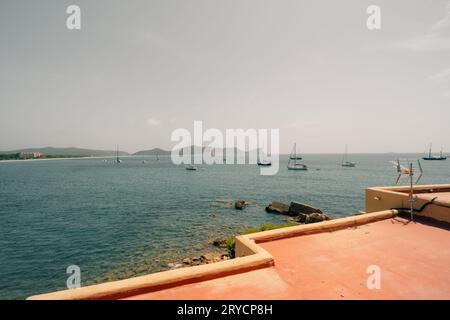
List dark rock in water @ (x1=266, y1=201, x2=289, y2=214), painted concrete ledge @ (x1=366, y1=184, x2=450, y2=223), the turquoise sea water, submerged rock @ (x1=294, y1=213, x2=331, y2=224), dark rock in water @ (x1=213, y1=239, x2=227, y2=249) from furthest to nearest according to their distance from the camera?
dark rock in water @ (x1=266, y1=201, x2=289, y2=214) → submerged rock @ (x1=294, y1=213, x2=331, y2=224) → dark rock in water @ (x1=213, y1=239, x2=227, y2=249) → the turquoise sea water → painted concrete ledge @ (x1=366, y1=184, x2=450, y2=223)

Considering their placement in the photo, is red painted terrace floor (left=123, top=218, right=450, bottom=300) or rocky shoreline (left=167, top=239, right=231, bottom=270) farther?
rocky shoreline (left=167, top=239, right=231, bottom=270)

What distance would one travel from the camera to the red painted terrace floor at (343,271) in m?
4.54

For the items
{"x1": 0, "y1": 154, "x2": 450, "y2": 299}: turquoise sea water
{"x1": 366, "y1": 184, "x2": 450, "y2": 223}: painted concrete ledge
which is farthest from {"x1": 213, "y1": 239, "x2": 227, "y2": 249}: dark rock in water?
{"x1": 366, "y1": 184, "x2": 450, "y2": 223}: painted concrete ledge

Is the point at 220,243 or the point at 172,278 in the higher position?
the point at 172,278

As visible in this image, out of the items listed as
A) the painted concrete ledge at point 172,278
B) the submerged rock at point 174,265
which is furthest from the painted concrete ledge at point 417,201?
the submerged rock at point 174,265

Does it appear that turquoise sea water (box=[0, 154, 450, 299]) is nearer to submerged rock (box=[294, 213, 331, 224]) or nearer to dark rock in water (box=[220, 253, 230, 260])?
dark rock in water (box=[220, 253, 230, 260])

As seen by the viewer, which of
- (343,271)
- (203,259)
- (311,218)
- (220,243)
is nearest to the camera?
(343,271)

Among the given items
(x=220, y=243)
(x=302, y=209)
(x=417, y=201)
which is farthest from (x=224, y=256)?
(x=302, y=209)

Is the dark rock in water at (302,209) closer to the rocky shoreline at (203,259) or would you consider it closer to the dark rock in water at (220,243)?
the dark rock in water at (220,243)

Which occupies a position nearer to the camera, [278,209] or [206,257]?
[206,257]

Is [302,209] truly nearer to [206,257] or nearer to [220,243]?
[220,243]

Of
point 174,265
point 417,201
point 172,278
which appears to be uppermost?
point 417,201

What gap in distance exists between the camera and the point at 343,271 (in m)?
5.41

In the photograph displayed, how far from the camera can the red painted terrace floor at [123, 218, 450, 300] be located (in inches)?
179
